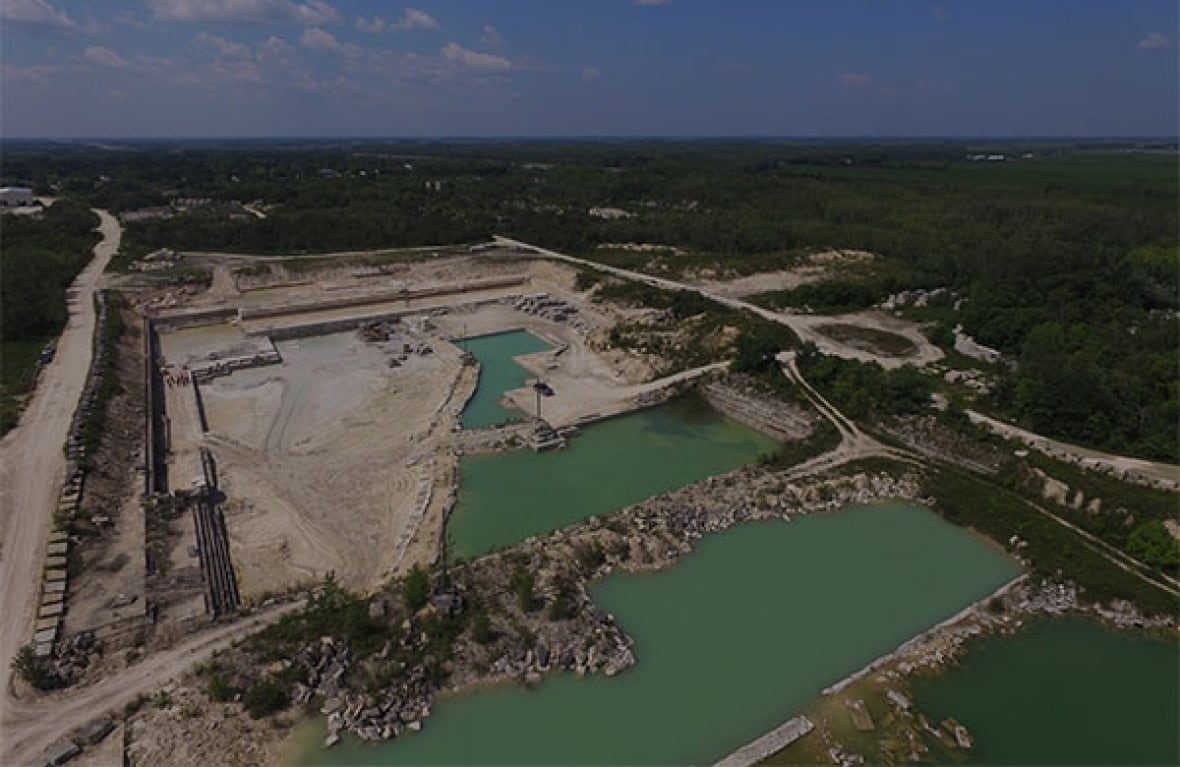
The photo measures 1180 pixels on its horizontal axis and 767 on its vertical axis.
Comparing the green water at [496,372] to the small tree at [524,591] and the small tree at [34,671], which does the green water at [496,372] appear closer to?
the small tree at [524,591]

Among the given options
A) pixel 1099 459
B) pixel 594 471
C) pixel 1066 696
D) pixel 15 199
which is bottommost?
pixel 1066 696

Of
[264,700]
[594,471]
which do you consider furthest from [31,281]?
[264,700]

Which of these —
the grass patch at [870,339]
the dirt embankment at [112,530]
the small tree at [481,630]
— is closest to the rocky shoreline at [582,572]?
the small tree at [481,630]

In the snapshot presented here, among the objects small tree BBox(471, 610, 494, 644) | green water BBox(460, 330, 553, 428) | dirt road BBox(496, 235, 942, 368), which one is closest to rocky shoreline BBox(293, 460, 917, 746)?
small tree BBox(471, 610, 494, 644)

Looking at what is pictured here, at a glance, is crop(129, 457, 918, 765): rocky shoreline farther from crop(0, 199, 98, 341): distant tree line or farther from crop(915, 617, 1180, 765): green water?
crop(0, 199, 98, 341): distant tree line

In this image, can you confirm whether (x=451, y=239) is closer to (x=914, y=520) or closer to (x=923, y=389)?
(x=923, y=389)

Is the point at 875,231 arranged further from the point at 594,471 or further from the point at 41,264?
the point at 41,264

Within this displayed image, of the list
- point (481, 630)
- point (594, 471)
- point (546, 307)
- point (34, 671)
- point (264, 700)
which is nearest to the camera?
point (264, 700)
